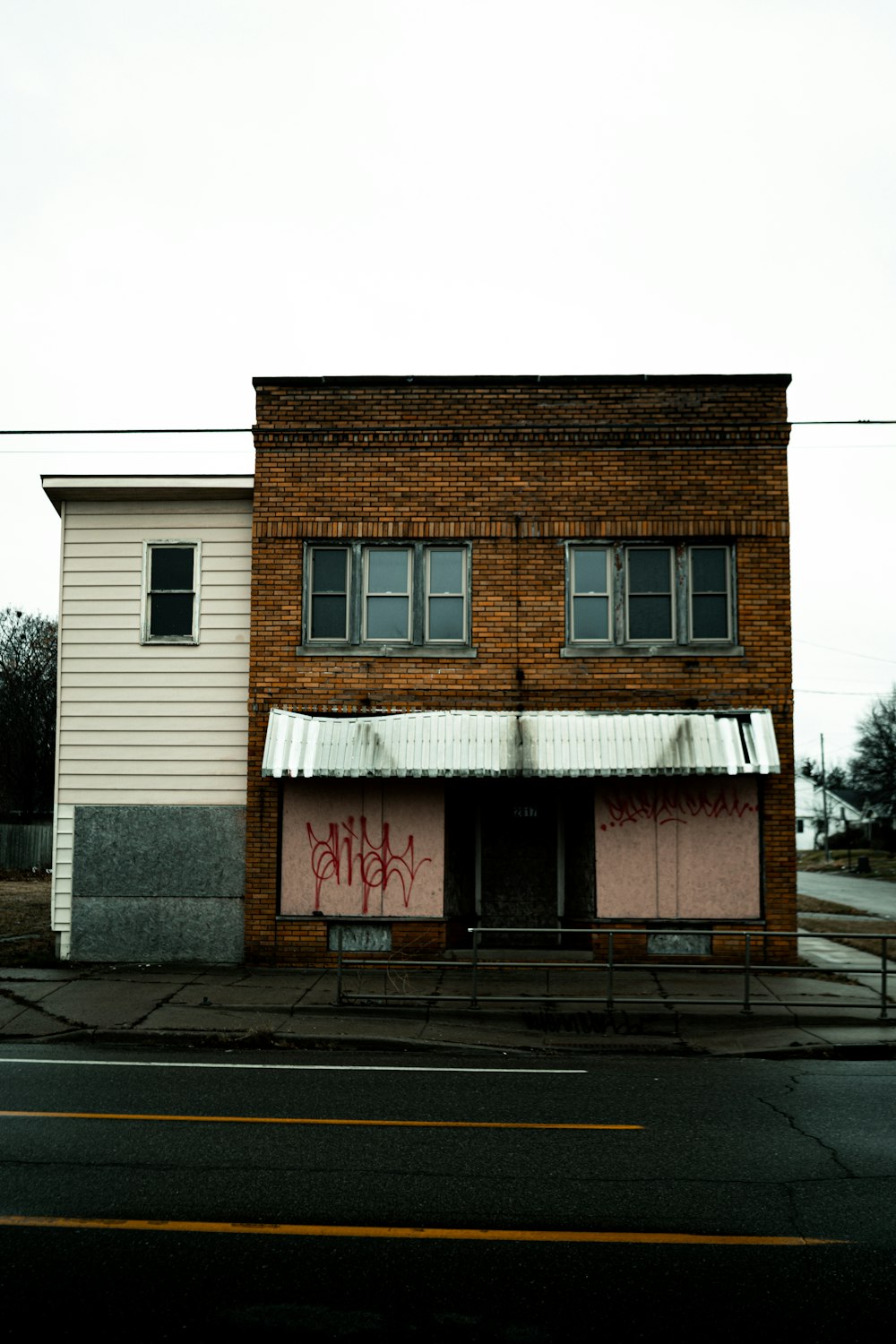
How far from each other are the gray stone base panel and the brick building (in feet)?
1.22

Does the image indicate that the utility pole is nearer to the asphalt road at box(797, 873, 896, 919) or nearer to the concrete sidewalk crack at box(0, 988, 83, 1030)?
the asphalt road at box(797, 873, 896, 919)

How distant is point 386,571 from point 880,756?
2499 inches

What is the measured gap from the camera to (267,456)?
16.0 meters

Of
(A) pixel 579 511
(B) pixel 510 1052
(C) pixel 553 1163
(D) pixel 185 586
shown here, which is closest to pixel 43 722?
(D) pixel 185 586

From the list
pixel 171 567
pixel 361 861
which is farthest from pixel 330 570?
pixel 361 861

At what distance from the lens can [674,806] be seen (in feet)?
50.9

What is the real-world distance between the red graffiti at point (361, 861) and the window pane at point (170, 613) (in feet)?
11.6

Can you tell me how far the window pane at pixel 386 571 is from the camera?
16.1 meters

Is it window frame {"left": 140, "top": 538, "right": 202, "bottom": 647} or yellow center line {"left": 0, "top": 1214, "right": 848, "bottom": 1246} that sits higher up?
window frame {"left": 140, "top": 538, "right": 202, "bottom": 647}

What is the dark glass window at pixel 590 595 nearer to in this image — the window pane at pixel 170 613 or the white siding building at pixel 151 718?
the white siding building at pixel 151 718

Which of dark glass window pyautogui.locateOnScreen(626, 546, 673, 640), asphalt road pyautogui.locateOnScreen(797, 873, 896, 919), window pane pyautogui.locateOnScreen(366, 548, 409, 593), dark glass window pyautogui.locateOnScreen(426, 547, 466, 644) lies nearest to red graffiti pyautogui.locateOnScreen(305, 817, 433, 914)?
dark glass window pyautogui.locateOnScreen(426, 547, 466, 644)

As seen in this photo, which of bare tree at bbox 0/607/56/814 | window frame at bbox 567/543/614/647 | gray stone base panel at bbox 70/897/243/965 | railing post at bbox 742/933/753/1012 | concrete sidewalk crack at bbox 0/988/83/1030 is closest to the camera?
railing post at bbox 742/933/753/1012

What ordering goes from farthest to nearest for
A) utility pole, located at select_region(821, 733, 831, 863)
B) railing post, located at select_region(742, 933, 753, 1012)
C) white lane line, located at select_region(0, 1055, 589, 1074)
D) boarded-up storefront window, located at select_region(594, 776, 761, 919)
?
utility pole, located at select_region(821, 733, 831, 863) < boarded-up storefront window, located at select_region(594, 776, 761, 919) < railing post, located at select_region(742, 933, 753, 1012) < white lane line, located at select_region(0, 1055, 589, 1074)

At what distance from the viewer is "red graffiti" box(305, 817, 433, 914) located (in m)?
15.5
